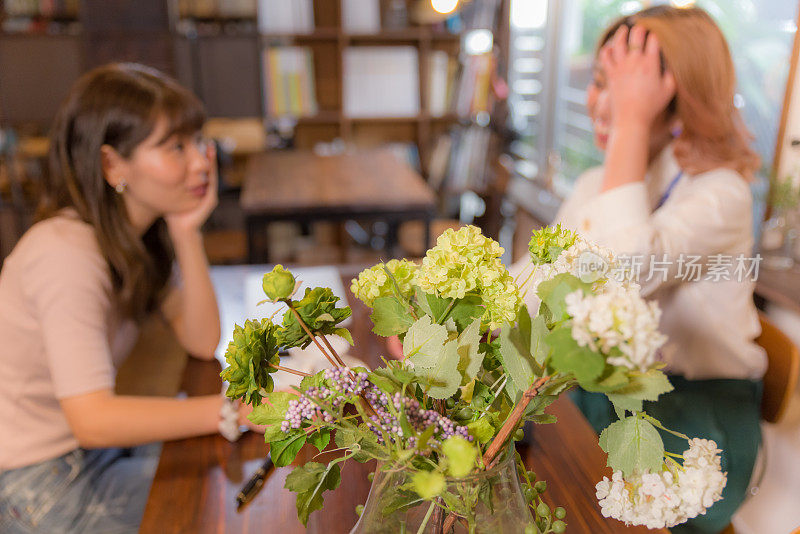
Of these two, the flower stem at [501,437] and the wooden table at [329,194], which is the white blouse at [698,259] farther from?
the wooden table at [329,194]

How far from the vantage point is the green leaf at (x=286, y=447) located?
0.55 metres

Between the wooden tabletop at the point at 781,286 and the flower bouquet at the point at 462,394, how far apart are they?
1.30 meters

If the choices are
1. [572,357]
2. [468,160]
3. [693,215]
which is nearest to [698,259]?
[693,215]

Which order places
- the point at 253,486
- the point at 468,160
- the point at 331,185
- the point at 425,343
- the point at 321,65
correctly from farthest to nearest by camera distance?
the point at 321,65 → the point at 468,160 → the point at 331,185 → the point at 253,486 → the point at 425,343

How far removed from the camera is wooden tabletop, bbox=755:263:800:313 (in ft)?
5.24

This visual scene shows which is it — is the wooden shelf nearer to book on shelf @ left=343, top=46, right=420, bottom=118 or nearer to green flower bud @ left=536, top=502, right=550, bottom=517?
book on shelf @ left=343, top=46, right=420, bottom=118

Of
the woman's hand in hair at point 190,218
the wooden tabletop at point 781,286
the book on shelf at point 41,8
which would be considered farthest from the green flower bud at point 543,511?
the book on shelf at point 41,8

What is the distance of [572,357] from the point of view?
432mm

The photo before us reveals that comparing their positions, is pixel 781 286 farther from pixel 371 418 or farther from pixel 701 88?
pixel 371 418

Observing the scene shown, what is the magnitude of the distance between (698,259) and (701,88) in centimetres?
36

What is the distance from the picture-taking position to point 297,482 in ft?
1.84

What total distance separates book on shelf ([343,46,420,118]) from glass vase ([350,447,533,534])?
335 centimetres

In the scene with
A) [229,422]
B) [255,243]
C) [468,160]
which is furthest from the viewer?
[468,160]

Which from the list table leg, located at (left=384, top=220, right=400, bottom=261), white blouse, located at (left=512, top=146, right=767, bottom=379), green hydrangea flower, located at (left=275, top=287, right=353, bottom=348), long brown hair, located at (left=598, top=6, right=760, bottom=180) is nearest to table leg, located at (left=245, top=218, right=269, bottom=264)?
table leg, located at (left=384, top=220, right=400, bottom=261)
